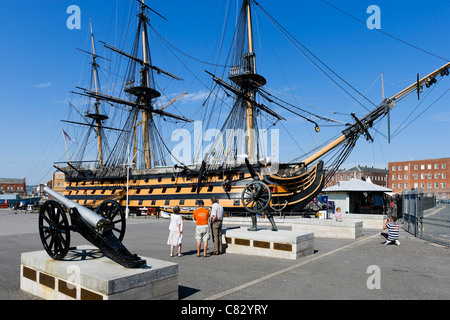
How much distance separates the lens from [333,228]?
1492 centimetres

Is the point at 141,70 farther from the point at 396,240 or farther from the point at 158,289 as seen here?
the point at 158,289

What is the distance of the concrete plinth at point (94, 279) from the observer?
4684 millimetres

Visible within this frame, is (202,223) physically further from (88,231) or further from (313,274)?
(88,231)

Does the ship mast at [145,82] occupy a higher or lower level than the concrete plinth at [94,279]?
higher

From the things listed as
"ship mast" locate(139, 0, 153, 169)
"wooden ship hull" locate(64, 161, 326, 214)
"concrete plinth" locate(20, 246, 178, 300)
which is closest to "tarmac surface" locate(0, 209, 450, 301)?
"concrete plinth" locate(20, 246, 178, 300)

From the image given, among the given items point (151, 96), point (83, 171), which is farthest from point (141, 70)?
point (83, 171)

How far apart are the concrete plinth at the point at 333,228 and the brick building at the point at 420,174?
71291 millimetres

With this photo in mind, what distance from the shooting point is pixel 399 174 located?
8575cm

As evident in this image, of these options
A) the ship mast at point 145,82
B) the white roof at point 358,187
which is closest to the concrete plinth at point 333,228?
the white roof at point 358,187

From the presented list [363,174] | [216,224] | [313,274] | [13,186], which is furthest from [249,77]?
[13,186]

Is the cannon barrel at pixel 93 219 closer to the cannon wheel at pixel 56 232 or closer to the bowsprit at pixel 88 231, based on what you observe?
the bowsprit at pixel 88 231

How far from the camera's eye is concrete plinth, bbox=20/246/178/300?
184 inches

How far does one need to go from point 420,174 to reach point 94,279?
92.6 metres
